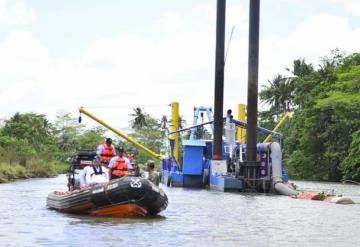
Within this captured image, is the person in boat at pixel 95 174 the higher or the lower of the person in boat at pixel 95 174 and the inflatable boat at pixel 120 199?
the higher

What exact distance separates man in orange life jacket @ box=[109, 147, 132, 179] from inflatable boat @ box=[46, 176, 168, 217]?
108 cm

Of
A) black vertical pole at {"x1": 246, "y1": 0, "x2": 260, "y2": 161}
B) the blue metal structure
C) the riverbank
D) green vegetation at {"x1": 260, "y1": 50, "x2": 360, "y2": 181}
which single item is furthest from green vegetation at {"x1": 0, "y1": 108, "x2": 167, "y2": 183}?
green vegetation at {"x1": 260, "y1": 50, "x2": 360, "y2": 181}

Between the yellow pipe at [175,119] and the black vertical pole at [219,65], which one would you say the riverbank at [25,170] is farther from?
the black vertical pole at [219,65]

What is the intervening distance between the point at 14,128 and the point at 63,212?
6754cm

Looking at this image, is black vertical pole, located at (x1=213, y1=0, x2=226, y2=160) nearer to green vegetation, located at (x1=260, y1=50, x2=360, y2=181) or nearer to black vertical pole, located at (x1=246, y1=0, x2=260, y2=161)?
black vertical pole, located at (x1=246, y1=0, x2=260, y2=161)

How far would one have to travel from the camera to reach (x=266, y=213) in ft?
76.9

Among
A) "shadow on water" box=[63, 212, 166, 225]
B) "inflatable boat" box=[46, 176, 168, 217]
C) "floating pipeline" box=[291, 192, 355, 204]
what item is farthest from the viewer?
"floating pipeline" box=[291, 192, 355, 204]

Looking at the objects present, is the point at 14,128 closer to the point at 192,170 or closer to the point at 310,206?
the point at 192,170

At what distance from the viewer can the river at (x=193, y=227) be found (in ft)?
51.2

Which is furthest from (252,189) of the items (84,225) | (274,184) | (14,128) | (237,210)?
(14,128)

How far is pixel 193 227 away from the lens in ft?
60.7

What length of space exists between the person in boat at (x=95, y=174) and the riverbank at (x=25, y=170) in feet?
77.6

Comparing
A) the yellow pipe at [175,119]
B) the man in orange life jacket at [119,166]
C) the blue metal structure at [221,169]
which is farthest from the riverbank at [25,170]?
the man in orange life jacket at [119,166]

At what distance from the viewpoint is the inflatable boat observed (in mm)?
18891
